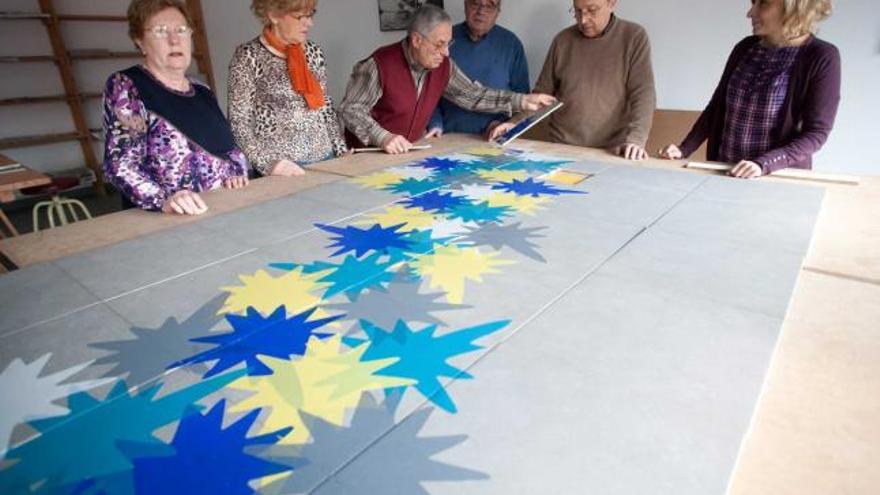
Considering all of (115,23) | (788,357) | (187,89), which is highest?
(115,23)

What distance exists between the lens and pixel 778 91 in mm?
Answer: 1617

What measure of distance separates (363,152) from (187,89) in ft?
2.27

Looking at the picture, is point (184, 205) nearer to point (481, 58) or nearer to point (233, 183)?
point (233, 183)

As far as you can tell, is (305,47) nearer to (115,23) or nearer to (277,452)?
(277,452)

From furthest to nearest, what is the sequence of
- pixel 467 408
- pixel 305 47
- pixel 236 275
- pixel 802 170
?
pixel 305 47, pixel 802 170, pixel 236 275, pixel 467 408

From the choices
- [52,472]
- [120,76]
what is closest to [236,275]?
[52,472]

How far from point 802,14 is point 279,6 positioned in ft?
5.21

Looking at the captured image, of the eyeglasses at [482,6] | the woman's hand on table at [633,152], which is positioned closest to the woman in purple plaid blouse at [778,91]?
the woman's hand on table at [633,152]

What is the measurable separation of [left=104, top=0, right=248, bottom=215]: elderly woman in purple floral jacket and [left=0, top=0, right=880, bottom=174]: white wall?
248 cm

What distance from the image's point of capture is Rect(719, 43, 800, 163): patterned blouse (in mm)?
1608

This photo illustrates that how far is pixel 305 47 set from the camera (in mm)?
1824

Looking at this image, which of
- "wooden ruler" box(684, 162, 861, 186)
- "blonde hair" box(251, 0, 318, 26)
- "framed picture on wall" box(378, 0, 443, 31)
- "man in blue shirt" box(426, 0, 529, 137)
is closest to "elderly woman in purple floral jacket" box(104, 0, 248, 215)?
"blonde hair" box(251, 0, 318, 26)

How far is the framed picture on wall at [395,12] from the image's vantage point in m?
4.48

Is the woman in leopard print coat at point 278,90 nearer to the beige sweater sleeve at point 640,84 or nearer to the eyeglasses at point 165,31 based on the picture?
the eyeglasses at point 165,31
